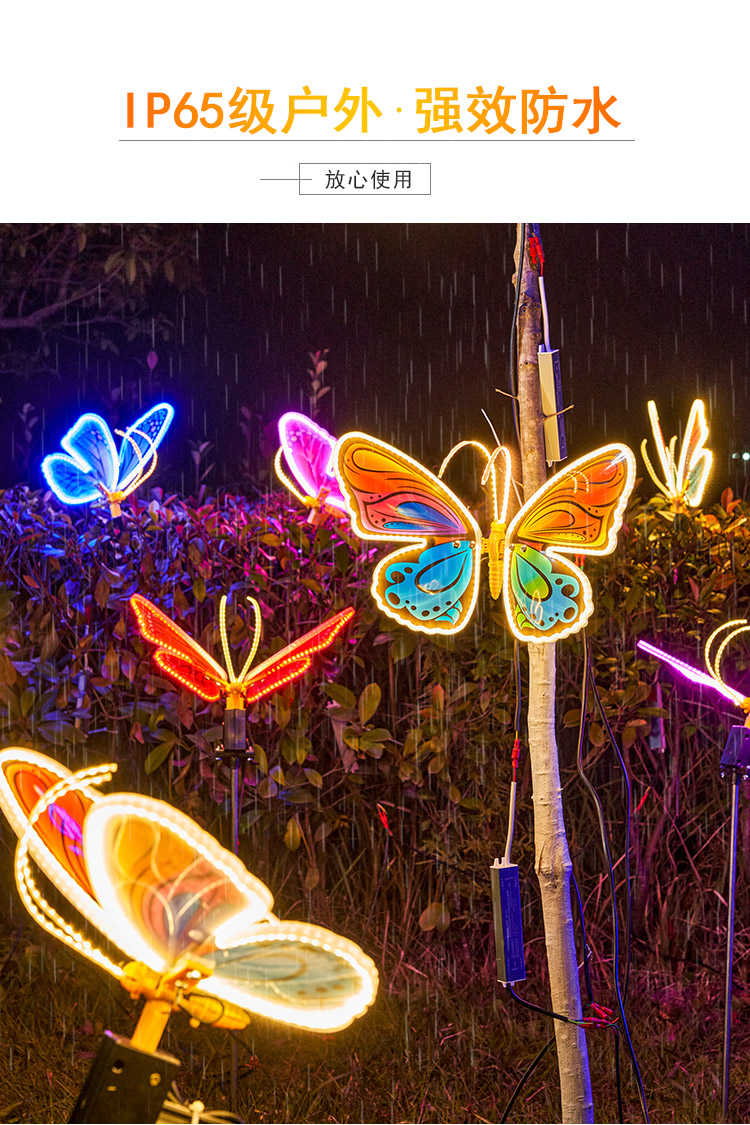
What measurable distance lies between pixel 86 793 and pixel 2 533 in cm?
221

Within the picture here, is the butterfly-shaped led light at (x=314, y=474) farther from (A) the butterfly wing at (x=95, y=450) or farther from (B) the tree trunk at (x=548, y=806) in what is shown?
(B) the tree trunk at (x=548, y=806)

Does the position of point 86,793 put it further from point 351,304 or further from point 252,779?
point 351,304

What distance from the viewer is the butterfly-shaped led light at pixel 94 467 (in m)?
3.08

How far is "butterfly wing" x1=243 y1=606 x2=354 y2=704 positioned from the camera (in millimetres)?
2092

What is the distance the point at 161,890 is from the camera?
849mm

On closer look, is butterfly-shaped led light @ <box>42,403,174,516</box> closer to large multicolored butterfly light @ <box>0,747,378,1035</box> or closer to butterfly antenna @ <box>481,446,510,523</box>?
butterfly antenna @ <box>481,446,510,523</box>

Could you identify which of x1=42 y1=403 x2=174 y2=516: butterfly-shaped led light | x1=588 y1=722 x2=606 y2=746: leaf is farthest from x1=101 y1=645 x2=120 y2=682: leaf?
x1=588 y1=722 x2=606 y2=746: leaf

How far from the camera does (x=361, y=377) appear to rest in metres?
4.78

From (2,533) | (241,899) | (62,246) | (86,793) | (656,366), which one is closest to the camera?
(241,899)

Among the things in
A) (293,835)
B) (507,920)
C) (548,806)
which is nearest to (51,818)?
(507,920)

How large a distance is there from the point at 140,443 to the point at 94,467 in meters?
0.40

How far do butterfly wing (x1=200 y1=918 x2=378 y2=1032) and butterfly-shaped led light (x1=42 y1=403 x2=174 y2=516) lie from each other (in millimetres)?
2296

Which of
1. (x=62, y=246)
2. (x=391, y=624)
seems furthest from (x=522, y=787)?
(x=62, y=246)

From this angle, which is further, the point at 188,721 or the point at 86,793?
the point at 188,721
